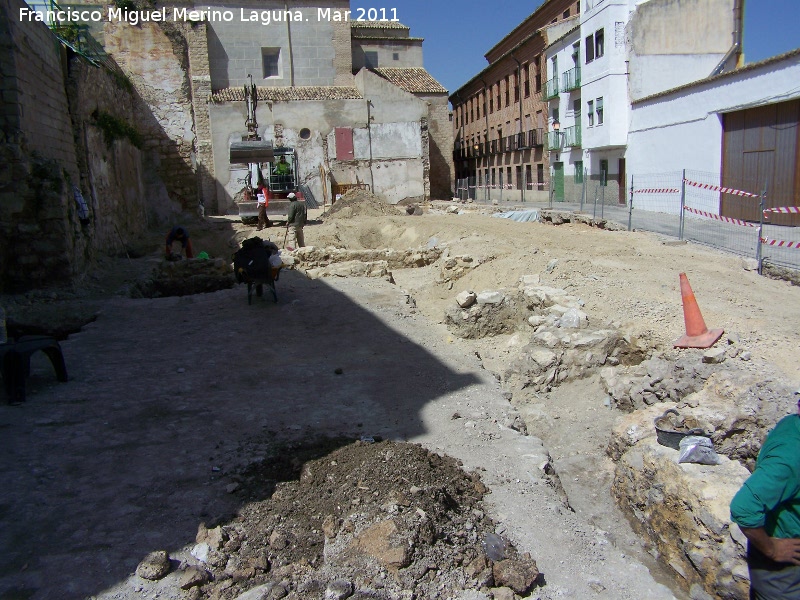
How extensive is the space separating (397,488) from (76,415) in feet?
9.90

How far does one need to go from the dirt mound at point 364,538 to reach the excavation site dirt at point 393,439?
14 millimetres

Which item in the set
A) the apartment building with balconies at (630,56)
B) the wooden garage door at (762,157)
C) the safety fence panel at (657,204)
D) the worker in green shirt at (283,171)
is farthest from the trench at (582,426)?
the apartment building with balconies at (630,56)

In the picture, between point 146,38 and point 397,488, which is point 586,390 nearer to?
point 397,488

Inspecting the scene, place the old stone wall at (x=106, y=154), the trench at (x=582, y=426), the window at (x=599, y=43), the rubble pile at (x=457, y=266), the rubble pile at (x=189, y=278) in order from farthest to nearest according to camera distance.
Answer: the window at (x=599, y=43), the old stone wall at (x=106, y=154), the rubble pile at (x=457, y=266), the rubble pile at (x=189, y=278), the trench at (x=582, y=426)

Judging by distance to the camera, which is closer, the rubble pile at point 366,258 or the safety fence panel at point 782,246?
the safety fence panel at point 782,246

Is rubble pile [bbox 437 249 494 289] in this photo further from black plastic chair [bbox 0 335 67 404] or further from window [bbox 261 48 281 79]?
window [bbox 261 48 281 79]

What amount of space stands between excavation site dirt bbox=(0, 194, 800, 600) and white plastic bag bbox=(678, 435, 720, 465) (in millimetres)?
58

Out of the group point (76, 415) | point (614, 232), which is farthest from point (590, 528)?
point (614, 232)

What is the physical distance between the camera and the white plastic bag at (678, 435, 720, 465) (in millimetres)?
4133

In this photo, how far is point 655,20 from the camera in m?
24.8

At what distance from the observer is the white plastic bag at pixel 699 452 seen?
13.6ft

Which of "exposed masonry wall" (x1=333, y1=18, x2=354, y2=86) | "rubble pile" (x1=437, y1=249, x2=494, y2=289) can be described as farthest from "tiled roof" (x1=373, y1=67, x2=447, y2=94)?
"rubble pile" (x1=437, y1=249, x2=494, y2=289)

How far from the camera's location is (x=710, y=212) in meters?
17.8

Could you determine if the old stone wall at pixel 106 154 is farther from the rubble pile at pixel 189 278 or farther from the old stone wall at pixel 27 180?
the old stone wall at pixel 27 180
